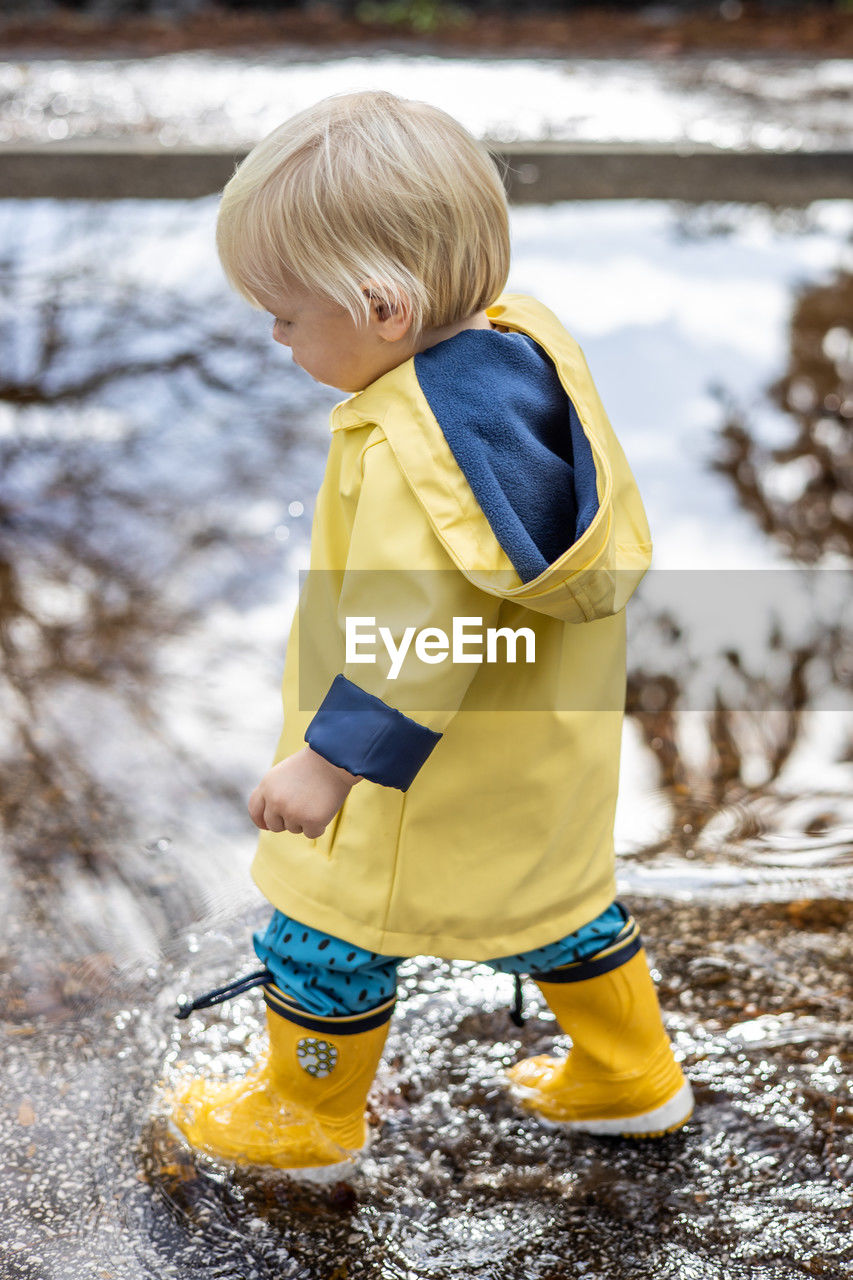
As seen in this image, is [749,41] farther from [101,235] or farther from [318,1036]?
[318,1036]

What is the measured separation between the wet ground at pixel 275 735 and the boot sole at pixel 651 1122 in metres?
0.03

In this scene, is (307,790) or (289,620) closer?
(307,790)

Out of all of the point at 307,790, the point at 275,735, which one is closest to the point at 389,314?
the point at 307,790

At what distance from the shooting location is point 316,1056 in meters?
1.75

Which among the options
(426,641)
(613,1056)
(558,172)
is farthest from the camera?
(558,172)

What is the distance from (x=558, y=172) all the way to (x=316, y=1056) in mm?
4992

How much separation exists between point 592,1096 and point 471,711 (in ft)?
2.23

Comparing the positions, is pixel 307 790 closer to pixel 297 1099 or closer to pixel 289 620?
pixel 297 1099

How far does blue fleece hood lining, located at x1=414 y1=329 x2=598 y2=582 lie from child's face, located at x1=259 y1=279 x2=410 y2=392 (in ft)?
0.16

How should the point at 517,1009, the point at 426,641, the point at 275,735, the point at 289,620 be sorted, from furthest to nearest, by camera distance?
the point at 289,620
the point at 275,735
the point at 517,1009
the point at 426,641

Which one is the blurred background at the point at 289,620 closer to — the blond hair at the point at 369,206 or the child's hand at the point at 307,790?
the child's hand at the point at 307,790

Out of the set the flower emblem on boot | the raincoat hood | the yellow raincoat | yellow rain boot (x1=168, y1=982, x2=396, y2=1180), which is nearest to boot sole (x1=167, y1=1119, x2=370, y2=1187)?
yellow rain boot (x1=168, y1=982, x2=396, y2=1180)

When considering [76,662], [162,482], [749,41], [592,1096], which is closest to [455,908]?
[592,1096]

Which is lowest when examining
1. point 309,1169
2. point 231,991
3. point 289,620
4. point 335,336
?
point 289,620
